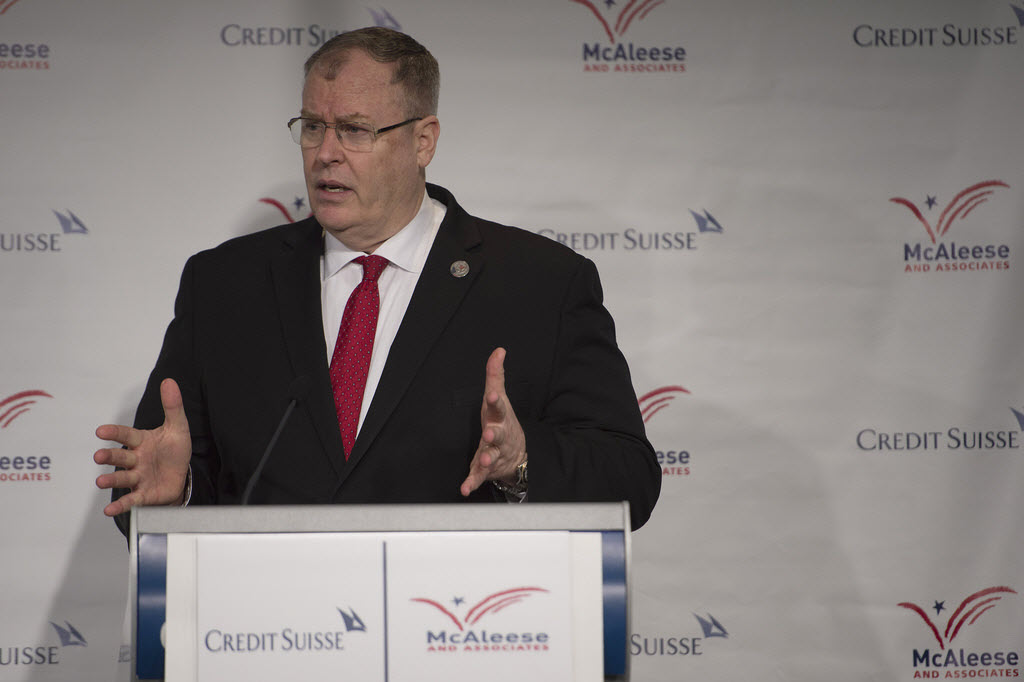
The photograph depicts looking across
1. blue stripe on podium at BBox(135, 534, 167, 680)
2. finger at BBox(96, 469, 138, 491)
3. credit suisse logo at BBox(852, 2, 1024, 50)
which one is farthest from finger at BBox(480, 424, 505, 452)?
credit suisse logo at BBox(852, 2, 1024, 50)

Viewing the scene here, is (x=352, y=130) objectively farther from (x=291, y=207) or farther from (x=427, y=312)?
(x=291, y=207)

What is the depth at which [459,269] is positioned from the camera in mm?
2203

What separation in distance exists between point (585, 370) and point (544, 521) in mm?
886

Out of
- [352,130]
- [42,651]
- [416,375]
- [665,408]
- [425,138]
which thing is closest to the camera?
[416,375]

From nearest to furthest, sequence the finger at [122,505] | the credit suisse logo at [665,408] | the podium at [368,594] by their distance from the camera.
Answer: the podium at [368,594] → the finger at [122,505] → the credit suisse logo at [665,408]

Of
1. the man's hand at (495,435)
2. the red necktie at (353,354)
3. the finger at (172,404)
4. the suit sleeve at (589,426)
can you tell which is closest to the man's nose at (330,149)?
→ the red necktie at (353,354)

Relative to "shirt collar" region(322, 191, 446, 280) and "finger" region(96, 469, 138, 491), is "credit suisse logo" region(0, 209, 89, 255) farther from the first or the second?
"finger" region(96, 469, 138, 491)

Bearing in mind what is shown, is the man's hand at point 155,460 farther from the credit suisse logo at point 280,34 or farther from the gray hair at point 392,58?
the credit suisse logo at point 280,34

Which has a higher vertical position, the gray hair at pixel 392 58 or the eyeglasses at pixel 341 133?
the gray hair at pixel 392 58

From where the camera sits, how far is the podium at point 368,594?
1284mm

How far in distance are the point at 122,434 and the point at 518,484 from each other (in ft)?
2.10

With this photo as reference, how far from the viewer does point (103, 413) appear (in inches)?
Result: 134

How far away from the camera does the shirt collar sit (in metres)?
2.26

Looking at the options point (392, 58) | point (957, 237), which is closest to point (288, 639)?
point (392, 58)
